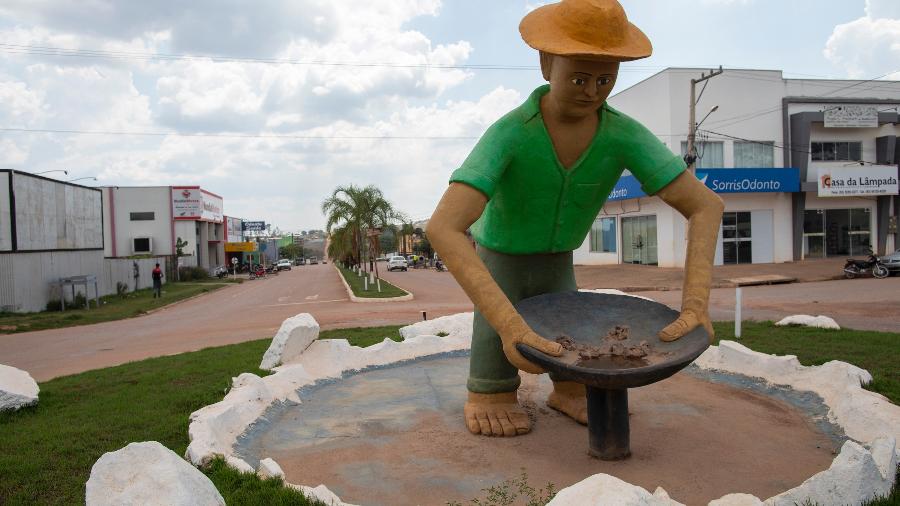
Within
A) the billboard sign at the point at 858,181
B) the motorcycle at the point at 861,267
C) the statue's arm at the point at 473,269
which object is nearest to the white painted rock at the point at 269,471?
the statue's arm at the point at 473,269

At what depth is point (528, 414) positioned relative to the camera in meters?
4.60

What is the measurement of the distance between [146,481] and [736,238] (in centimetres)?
2341

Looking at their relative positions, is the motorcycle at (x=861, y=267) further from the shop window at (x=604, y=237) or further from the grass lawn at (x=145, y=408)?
the grass lawn at (x=145, y=408)

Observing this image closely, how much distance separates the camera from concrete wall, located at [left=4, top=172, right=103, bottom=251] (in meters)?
17.2

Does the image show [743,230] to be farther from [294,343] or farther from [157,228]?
[157,228]

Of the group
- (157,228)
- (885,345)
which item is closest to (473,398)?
(885,345)

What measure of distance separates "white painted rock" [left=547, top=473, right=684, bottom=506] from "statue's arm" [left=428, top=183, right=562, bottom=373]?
0.96 metres

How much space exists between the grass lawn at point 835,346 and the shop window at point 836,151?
18.2 m

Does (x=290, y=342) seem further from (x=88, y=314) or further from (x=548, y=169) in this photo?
(x=88, y=314)

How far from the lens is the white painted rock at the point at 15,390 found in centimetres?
501

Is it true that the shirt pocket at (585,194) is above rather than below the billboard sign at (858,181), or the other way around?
below

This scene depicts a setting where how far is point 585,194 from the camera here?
3961 millimetres

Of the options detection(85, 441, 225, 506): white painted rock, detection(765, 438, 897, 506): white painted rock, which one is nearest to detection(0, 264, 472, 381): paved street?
detection(85, 441, 225, 506): white painted rock

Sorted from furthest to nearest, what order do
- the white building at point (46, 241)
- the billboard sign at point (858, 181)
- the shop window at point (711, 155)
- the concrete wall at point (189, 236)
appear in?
the concrete wall at point (189, 236) → the shop window at point (711, 155) → the billboard sign at point (858, 181) → the white building at point (46, 241)
